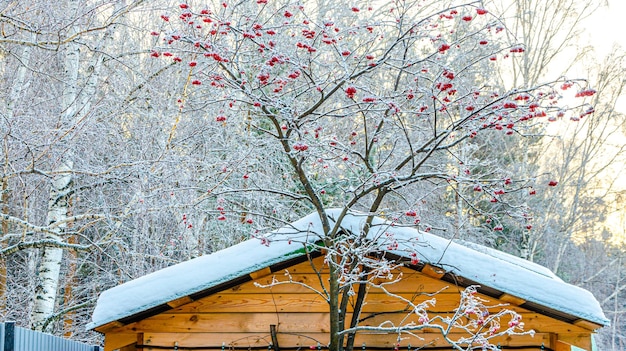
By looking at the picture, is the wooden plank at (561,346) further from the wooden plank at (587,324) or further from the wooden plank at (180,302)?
the wooden plank at (180,302)

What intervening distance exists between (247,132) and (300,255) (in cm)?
823

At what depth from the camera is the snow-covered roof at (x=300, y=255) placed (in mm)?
5398

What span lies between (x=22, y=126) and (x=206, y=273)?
398 centimetres

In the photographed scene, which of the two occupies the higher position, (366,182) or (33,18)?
(33,18)

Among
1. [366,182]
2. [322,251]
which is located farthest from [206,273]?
[366,182]

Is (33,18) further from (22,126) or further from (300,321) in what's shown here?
(300,321)

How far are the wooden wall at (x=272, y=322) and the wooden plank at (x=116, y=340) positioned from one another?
0.02 metres

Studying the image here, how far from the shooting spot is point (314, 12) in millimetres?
14453

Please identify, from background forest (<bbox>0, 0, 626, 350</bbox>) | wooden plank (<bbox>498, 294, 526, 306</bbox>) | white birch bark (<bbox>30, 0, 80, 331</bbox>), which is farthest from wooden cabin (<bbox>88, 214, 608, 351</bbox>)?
white birch bark (<bbox>30, 0, 80, 331</bbox>)

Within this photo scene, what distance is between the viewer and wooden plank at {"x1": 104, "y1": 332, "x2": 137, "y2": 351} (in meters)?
5.82

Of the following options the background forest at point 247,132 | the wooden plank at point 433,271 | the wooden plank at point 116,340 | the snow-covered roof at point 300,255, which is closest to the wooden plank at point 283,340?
the wooden plank at point 116,340

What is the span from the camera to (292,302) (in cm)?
604

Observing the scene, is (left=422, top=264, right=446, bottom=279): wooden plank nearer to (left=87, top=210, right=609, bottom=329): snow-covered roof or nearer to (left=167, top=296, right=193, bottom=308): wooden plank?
(left=87, top=210, right=609, bottom=329): snow-covered roof

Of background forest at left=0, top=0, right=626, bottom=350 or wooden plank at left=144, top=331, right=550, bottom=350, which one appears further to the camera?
wooden plank at left=144, top=331, right=550, bottom=350
